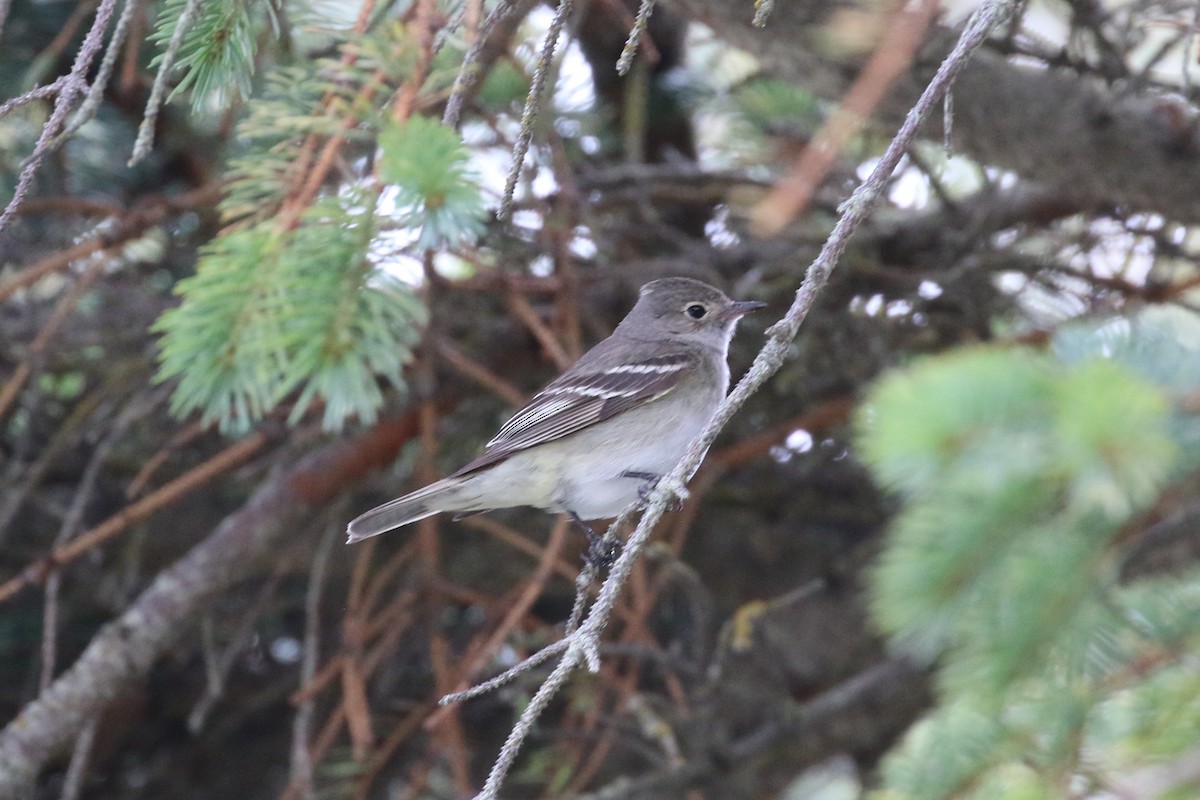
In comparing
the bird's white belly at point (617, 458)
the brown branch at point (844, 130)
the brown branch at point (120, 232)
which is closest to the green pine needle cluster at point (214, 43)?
the brown branch at point (120, 232)

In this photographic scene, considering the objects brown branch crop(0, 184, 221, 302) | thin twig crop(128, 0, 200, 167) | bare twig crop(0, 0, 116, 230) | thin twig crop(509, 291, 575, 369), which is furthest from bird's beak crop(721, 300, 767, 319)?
bare twig crop(0, 0, 116, 230)

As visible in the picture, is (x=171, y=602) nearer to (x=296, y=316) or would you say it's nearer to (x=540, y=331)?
(x=540, y=331)

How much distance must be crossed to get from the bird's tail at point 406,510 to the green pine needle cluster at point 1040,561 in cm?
198

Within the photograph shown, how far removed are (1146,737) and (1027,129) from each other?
240 cm

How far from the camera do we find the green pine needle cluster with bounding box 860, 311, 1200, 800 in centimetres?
150

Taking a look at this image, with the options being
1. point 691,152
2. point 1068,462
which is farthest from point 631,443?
point 1068,462

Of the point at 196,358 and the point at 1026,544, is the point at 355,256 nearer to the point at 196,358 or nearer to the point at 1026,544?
the point at 196,358

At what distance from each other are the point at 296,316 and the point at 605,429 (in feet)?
5.44

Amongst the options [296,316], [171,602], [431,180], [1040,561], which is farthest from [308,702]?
[1040,561]

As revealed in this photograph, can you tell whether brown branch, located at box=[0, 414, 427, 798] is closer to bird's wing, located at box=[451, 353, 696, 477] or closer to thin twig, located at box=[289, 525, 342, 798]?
thin twig, located at box=[289, 525, 342, 798]

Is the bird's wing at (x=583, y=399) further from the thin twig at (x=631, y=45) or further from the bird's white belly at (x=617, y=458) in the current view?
the thin twig at (x=631, y=45)

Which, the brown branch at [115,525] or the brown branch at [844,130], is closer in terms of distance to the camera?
the brown branch at [844,130]

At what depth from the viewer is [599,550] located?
3.74 metres

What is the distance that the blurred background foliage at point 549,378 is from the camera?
1.89 m
